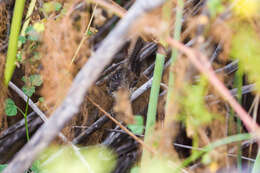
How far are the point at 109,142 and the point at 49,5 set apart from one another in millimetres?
541

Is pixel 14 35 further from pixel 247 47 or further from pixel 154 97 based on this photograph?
pixel 247 47

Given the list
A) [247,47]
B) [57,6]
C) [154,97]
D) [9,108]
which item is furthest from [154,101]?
[9,108]

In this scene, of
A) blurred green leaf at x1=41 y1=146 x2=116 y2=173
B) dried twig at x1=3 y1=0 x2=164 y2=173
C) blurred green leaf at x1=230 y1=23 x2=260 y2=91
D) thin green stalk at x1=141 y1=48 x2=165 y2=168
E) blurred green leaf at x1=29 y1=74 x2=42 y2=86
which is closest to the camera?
dried twig at x1=3 y1=0 x2=164 y2=173

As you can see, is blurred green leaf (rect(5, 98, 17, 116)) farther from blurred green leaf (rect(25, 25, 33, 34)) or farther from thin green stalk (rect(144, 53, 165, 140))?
thin green stalk (rect(144, 53, 165, 140))

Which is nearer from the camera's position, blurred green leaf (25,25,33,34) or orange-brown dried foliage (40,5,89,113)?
orange-brown dried foliage (40,5,89,113)

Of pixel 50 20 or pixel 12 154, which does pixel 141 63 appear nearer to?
pixel 50 20

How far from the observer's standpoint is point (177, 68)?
557 mm

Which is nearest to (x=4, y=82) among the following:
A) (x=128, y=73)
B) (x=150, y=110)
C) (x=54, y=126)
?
(x=128, y=73)

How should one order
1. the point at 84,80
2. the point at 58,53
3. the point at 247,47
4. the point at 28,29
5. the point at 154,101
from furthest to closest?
the point at 28,29 < the point at 58,53 < the point at 154,101 < the point at 247,47 < the point at 84,80

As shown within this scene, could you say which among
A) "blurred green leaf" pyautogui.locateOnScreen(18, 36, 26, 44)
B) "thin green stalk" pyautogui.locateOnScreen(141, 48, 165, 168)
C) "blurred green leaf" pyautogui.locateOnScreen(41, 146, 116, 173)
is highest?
"blurred green leaf" pyautogui.locateOnScreen(18, 36, 26, 44)

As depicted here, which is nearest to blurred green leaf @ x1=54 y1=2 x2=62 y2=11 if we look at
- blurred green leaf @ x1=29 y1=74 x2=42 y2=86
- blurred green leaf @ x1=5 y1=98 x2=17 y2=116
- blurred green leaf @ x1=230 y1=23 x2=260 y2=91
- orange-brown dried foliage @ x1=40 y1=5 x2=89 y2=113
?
orange-brown dried foliage @ x1=40 y1=5 x2=89 y2=113

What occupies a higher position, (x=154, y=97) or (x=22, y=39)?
(x=22, y=39)

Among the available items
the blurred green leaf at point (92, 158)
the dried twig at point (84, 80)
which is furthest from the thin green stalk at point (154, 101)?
the dried twig at point (84, 80)

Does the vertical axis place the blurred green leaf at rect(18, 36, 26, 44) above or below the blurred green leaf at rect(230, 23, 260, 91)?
above
